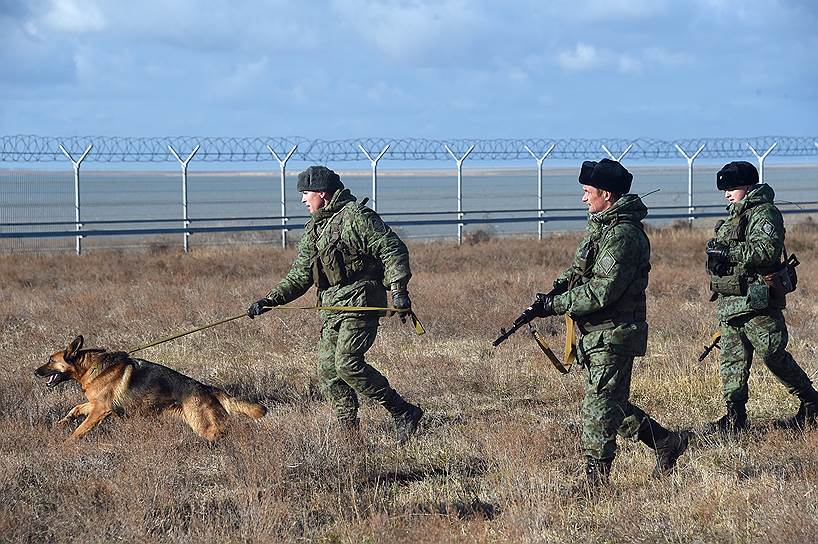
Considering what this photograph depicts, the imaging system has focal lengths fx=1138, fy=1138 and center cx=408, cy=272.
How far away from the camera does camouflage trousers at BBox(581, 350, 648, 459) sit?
530 centimetres

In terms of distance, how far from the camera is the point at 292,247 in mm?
20547

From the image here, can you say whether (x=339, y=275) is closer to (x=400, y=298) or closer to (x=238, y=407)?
(x=400, y=298)

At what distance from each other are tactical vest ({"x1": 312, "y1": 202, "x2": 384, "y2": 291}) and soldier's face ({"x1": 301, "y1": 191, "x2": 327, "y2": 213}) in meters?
0.12

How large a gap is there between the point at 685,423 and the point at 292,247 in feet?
46.1

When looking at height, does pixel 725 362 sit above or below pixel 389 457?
above

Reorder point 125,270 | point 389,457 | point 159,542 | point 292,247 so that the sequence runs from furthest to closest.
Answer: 1. point 292,247
2. point 125,270
3. point 389,457
4. point 159,542

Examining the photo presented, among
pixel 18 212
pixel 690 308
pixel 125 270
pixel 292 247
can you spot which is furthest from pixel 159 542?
pixel 18 212

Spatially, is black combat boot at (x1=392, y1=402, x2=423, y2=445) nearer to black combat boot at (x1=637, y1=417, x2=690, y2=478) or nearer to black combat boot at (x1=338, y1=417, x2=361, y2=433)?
black combat boot at (x1=338, y1=417, x2=361, y2=433)

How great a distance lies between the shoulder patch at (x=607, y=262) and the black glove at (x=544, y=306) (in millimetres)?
320

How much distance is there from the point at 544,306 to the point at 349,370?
58.5 inches

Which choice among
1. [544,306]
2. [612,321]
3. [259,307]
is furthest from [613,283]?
[259,307]

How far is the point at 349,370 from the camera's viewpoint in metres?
6.44

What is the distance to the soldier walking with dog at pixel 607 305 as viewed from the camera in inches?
204

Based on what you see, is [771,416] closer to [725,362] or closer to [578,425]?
[725,362]
